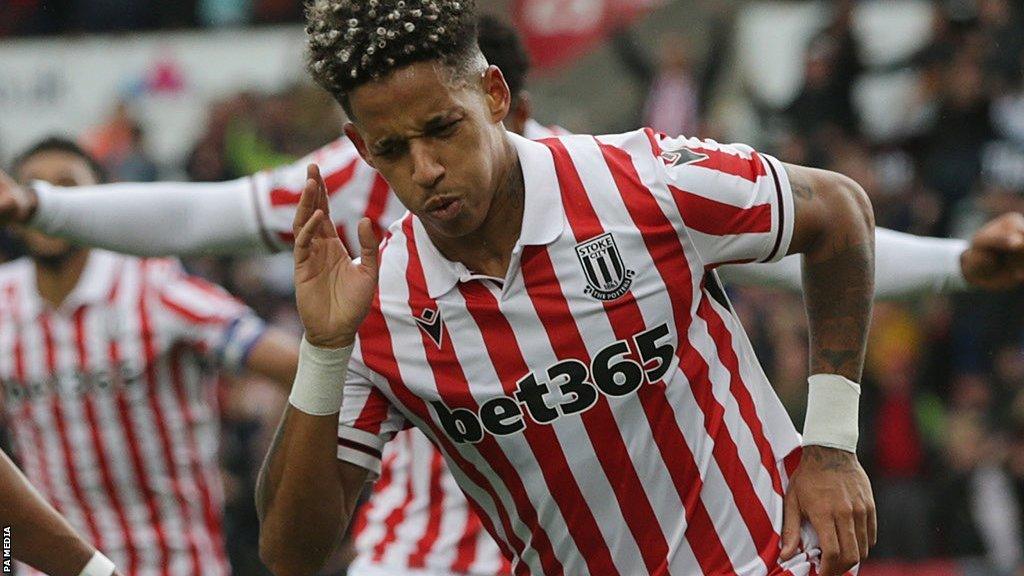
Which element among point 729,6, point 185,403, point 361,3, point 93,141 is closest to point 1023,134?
point 729,6

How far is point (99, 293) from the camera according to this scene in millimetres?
6180

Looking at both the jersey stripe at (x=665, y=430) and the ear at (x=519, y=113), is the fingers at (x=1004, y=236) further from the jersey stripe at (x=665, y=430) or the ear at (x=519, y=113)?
the ear at (x=519, y=113)

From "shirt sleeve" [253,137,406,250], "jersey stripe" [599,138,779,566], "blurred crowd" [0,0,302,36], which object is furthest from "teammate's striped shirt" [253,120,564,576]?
"blurred crowd" [0,0,302,36]

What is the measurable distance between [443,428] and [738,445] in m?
0.60

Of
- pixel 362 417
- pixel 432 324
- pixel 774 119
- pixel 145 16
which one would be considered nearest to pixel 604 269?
pixel 432 324

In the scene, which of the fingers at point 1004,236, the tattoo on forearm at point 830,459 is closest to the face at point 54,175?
the fingers at point 1004,236

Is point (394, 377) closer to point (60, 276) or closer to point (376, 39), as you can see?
point (376, 39)

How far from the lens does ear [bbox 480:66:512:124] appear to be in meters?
3.60

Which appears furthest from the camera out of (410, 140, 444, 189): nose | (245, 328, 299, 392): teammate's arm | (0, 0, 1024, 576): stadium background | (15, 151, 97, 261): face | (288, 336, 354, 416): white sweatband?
(0, 0, 1024, 576): stadium background

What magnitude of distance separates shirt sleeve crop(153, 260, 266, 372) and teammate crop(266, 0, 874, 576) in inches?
93.9

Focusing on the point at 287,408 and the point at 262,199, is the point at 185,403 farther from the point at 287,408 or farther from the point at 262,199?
the point at 287,408

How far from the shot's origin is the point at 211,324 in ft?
19.9

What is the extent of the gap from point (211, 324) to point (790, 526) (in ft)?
9.58

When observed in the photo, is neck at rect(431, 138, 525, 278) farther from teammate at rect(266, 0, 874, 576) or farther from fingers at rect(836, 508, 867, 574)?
fingers at rect(836, 508, 867, 574)
